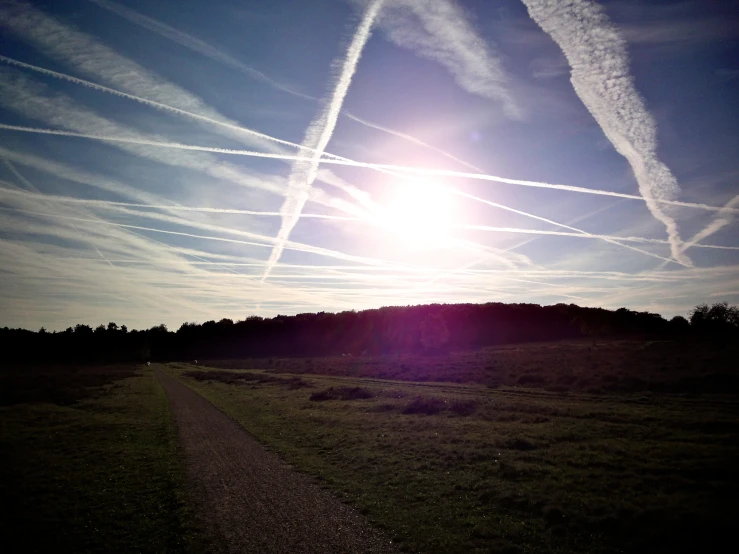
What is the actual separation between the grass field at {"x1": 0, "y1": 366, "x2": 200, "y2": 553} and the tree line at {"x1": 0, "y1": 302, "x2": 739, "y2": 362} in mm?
81837

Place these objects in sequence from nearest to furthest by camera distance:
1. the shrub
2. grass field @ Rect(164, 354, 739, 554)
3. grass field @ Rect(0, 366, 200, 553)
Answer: grass field @ Rect(0, 366, 200, 553), grass field @ Rect(164, 354, 739, 554), the shrub

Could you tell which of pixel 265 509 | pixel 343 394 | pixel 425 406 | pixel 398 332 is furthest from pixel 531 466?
pixel 398 332

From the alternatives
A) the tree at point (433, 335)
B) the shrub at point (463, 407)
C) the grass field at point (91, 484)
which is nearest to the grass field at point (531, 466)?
the shrub at point (463, 407)

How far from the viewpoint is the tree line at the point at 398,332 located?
349ft

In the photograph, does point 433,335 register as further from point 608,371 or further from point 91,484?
point 91,484

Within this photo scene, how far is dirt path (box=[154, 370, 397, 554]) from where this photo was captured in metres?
10.3

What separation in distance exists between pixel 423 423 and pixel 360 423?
12.5 feet

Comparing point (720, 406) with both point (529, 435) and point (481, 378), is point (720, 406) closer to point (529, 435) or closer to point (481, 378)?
point (529, 435)

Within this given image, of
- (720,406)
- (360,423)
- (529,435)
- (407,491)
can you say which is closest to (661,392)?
(720,406)

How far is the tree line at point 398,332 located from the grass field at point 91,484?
81.8m

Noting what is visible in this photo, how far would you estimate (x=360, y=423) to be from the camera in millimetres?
26219

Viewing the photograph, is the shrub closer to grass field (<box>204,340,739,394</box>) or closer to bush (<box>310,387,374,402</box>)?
bush (<box>310,387,374,402</box>)

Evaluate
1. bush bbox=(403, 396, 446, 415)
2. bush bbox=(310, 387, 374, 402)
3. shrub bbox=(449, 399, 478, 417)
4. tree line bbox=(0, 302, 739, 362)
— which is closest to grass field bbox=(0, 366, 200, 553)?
bush bbox=(310, 387, 374, 402)

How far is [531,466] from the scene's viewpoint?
54.7 feet
